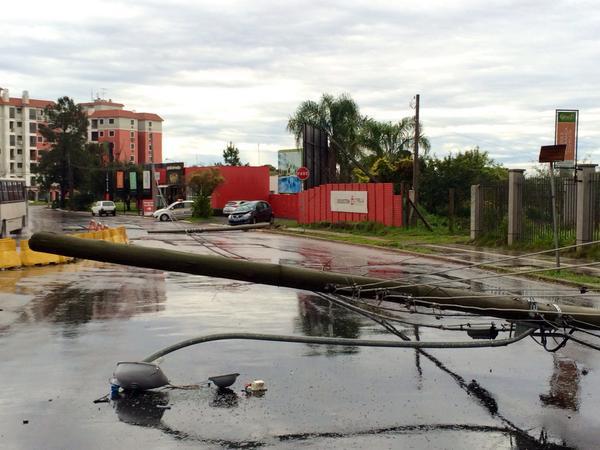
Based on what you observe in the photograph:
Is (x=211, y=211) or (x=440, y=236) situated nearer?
(x=440, y=236)

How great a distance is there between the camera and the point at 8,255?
67.3 ft

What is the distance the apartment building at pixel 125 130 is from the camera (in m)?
173

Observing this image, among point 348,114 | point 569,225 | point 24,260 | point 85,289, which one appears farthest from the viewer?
point 348,114

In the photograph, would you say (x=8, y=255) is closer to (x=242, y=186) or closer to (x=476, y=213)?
(x=476, y=213)

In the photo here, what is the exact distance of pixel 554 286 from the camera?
695 inches

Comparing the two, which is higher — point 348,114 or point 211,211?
point 348,114

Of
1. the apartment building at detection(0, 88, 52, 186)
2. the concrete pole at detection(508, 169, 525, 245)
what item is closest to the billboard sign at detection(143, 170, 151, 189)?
the concrete pole at detection(508, 169, 525, 245)

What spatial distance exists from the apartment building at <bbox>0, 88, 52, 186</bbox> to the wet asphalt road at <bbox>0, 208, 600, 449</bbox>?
15637cm

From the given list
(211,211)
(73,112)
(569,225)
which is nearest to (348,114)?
(211,211)

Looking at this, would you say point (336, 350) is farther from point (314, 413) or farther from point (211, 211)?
point (211, 211)

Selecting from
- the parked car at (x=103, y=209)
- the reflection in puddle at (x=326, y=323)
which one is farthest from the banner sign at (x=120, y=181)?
the reflection in puddle at (x=326, y=323)

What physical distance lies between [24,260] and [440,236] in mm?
19260

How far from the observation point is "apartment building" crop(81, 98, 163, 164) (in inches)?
6821

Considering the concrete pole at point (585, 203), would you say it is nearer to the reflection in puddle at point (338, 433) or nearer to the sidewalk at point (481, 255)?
the sidewalk at point (481, 255)
